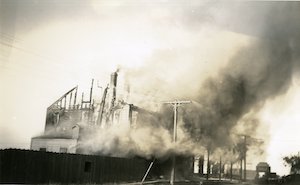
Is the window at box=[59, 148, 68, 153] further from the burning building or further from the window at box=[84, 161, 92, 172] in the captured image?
the window at box=[84, 161, 92, 172]

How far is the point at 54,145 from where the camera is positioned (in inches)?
184

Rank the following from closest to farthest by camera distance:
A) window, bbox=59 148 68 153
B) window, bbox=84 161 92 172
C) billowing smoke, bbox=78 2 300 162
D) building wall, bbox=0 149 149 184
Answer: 1. billowing smoke, bbox=78 2 300 162
2. building wall, bbox=0 149 149 184
3. window, bbox=84 161 92 172
4. window, bbox=59 148 68 153

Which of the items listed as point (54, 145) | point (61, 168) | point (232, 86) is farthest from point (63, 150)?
point (232, 86)

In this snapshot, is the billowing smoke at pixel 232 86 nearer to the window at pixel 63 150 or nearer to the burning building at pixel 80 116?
the burning building at pixel 80 116

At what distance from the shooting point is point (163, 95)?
14.3 feet

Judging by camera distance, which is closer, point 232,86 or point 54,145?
point 232,86

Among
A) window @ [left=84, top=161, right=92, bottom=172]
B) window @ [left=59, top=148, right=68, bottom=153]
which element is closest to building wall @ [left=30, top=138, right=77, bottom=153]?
window @ [left=59, top=148, right=68, bottom=153]

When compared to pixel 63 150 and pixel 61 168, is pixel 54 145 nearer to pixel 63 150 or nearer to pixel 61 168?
pixel 63 150

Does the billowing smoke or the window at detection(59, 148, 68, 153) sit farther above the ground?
Answer: the billowing smoke

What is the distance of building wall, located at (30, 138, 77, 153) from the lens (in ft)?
14.3

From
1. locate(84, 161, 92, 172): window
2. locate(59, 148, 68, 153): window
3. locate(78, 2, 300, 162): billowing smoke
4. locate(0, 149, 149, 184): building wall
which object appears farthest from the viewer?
locate(59, 148, 68, 153): window

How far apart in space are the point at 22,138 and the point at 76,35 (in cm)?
142

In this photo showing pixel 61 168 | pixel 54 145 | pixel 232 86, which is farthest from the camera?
pixel 54 145

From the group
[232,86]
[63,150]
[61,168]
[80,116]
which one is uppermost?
[232,86]
